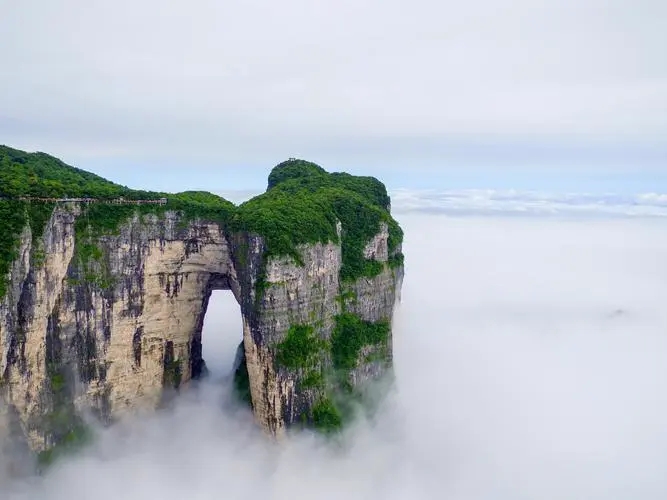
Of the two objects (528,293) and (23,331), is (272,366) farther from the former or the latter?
(528,293)

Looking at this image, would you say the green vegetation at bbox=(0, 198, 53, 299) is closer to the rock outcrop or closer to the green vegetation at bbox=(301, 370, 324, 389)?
the rock outcrop

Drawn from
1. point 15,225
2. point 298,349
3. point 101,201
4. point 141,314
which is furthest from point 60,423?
point 298,349

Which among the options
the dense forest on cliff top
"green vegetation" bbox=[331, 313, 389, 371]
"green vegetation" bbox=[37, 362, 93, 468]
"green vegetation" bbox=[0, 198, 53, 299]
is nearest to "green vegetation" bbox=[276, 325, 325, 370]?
"green vegetation" bbox=[331, 313, 389, 371]

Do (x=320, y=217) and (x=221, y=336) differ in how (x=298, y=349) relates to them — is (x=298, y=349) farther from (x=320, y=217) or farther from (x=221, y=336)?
(x=221, y=336)

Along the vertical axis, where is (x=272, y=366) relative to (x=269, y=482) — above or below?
above

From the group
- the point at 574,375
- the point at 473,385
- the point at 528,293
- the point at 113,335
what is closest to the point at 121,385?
the point at 113,335

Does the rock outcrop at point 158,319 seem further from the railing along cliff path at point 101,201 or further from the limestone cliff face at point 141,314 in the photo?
the railing along cliff path at point 101,201
